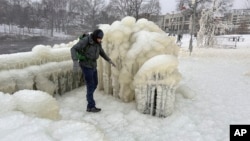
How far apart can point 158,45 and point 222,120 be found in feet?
5.81

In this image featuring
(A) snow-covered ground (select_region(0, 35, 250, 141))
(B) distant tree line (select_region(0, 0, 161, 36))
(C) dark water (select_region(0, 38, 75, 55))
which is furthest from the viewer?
(B) distant tree line (select_region(0, 0, 161, 36))

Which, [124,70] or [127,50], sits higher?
[127,50]

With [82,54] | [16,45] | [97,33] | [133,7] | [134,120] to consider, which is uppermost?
[133,7]

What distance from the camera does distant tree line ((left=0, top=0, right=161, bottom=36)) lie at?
38775mm

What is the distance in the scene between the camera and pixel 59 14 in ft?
155

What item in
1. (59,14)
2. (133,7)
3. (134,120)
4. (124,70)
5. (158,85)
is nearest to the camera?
(134,120)

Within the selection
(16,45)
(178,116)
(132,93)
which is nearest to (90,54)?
(132,93)

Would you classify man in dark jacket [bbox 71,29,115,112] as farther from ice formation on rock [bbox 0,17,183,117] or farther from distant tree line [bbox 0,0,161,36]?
distant tree line [bbox 0,0,161,36]

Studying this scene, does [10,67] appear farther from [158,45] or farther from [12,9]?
[12,9]

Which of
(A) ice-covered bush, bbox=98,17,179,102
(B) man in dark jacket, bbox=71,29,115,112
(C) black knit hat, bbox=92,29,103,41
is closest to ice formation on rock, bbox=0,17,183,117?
(A) ice-covered bush, bbox=98,17,179,102

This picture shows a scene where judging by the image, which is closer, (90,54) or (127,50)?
(90,54)

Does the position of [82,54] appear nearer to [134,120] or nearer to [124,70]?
[124,70]

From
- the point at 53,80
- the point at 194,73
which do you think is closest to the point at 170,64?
the point at 53,80

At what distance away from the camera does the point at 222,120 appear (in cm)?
438
